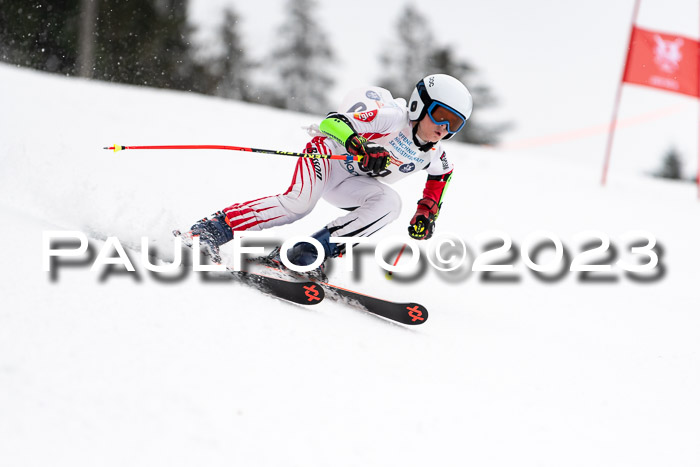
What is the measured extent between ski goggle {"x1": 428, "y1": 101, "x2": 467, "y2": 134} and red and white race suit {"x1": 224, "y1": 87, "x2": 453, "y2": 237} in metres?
0.21

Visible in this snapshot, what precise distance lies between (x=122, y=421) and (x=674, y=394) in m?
2.72

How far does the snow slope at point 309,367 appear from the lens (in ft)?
6.03

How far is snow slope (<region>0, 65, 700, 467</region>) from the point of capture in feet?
6.03

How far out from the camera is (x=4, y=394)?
1.76m

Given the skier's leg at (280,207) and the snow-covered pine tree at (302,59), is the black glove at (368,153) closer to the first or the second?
the skier's leg at (280,207)

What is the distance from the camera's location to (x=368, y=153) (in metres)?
3.41

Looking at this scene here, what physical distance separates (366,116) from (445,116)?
431 mm

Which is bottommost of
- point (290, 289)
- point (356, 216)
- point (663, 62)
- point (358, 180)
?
point (290, 289)

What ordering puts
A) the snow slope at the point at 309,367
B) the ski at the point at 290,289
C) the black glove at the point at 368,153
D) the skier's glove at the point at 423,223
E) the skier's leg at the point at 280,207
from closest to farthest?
the snow slope at the point at 309,367, the ski at the point at 290,289, the black glove at the point at 368,153, the skier's leg at the point at 280,207, the skier's glove at the point at 423,223

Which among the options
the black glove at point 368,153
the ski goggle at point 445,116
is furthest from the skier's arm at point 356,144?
the ski goggle at point 445,116

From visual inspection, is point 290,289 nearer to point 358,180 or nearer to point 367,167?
point 367,167

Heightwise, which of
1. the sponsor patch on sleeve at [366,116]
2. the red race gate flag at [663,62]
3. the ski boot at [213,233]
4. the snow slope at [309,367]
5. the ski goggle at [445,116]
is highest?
the red race gate flag at [663,62]

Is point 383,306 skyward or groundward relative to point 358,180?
groundward

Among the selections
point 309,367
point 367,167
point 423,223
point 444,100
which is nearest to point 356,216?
point 423,223
